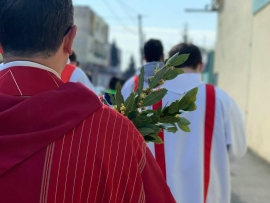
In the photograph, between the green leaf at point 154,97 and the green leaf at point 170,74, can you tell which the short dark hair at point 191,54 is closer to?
the green leaf at point 170,74

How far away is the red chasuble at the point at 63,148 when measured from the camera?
1402mm

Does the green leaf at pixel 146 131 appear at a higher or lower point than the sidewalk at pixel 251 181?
higher

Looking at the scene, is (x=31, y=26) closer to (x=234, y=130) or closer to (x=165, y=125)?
(x=165, y=125)

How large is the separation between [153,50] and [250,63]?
785 centimetres

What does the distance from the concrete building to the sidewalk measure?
33 centimetres

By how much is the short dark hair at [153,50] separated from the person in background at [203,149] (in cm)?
64

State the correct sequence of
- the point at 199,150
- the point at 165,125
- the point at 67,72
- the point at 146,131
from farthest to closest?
the point at 67,72, the point at 199,150, the point at 165,125, the point at 146,131

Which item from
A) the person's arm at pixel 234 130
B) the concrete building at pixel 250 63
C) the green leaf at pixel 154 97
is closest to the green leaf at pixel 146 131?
the green leaf at pixel 154 97

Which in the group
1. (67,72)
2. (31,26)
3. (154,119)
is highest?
(31,26)

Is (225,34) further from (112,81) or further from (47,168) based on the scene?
(47,168)

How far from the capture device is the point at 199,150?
3395 mm

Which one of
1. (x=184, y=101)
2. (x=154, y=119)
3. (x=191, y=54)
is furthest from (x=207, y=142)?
(x=154, y=119)

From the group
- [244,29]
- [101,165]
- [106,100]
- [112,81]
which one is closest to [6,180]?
[101,165]

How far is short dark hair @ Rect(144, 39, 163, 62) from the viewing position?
410 cm
